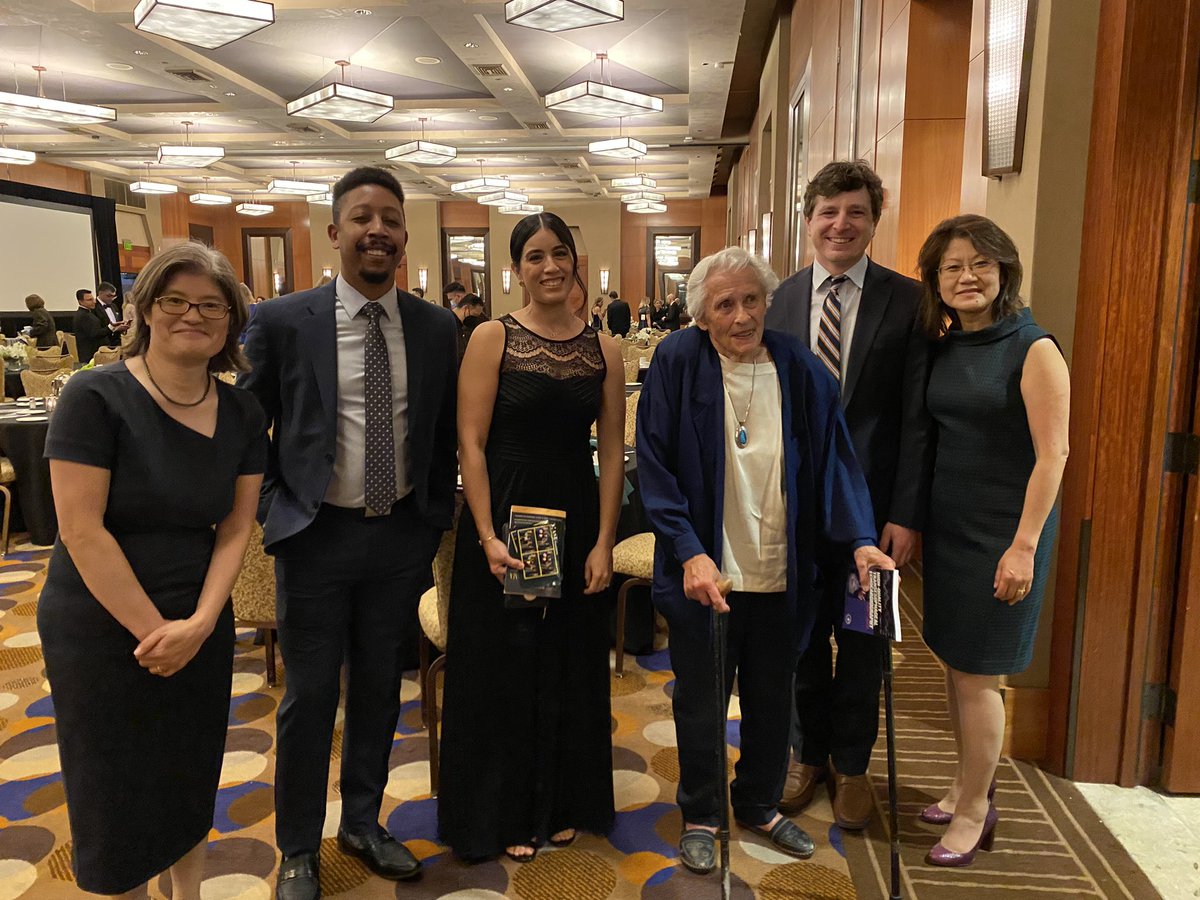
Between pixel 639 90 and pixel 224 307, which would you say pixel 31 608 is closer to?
pixel 224 307

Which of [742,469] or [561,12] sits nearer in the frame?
[742,469]

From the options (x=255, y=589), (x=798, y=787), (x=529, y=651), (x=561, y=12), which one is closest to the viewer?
(x=529, y=651)

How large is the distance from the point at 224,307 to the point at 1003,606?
1945 millimetres

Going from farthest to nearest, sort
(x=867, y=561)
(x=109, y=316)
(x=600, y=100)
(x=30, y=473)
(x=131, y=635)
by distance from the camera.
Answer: (x=109, y=316), (x=600, y=100), (x=30, y=473), (x=867, y=561), (x=131, y=635)

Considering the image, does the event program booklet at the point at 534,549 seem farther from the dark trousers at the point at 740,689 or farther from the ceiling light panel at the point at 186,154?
the ceiling light panel at the point at 186,154

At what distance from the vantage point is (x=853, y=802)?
252 centimetres

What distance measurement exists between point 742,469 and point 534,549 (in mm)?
555

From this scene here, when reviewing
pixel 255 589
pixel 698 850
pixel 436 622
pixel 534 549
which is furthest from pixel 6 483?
pixel 698 850

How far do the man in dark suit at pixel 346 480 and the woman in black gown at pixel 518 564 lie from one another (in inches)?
5.2

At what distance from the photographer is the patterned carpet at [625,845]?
2227 mm

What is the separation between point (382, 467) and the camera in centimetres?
204

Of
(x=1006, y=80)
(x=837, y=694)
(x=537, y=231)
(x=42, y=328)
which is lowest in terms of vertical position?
(x=837, y=694)

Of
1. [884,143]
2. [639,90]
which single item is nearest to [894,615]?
[884,143]

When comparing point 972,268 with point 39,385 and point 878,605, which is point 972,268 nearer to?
point 878,605
